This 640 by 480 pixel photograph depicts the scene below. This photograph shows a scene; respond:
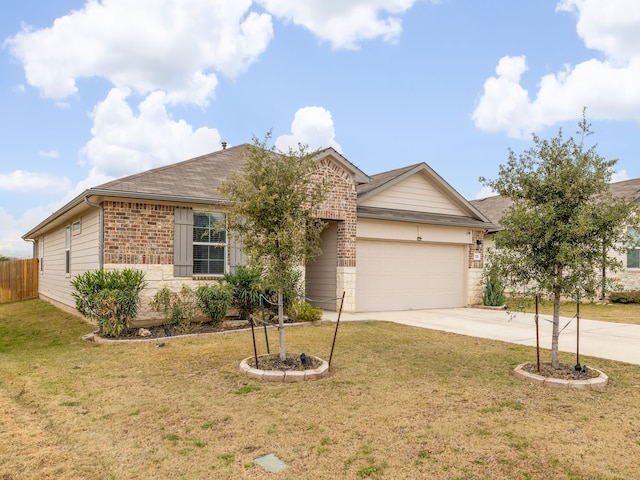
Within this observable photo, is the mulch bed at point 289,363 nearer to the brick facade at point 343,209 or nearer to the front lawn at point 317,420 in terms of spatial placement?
the front lawn at point 317,420

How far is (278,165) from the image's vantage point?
627 centimetres

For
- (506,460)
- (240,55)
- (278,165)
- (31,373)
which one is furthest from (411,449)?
(240,55)

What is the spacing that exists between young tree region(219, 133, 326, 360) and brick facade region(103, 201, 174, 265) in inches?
186

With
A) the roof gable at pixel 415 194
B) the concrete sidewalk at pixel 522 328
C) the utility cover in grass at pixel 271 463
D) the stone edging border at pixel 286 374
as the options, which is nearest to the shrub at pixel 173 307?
the concrete sidewalk at pixel 522 328

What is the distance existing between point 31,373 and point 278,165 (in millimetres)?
4773

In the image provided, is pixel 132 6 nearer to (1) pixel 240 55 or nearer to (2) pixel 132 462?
(1) pixel 240 55

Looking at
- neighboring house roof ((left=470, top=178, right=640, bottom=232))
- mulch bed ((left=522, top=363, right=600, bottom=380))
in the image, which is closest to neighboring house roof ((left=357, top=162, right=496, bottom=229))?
neighboring house roof ((left=470, top=178, right=640, bottom=232))

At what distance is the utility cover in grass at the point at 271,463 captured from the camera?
3.46 metres

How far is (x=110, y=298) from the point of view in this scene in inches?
353

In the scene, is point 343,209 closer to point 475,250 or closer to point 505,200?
point 475,250

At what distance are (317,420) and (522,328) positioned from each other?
813 cm

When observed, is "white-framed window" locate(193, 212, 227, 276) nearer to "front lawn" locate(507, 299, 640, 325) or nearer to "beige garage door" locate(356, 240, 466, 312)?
"beige garage door" locate(356, 240, 466, 312)

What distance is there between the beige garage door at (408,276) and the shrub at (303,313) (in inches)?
105

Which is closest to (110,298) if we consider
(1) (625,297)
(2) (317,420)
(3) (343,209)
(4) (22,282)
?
(2) (317,420)
